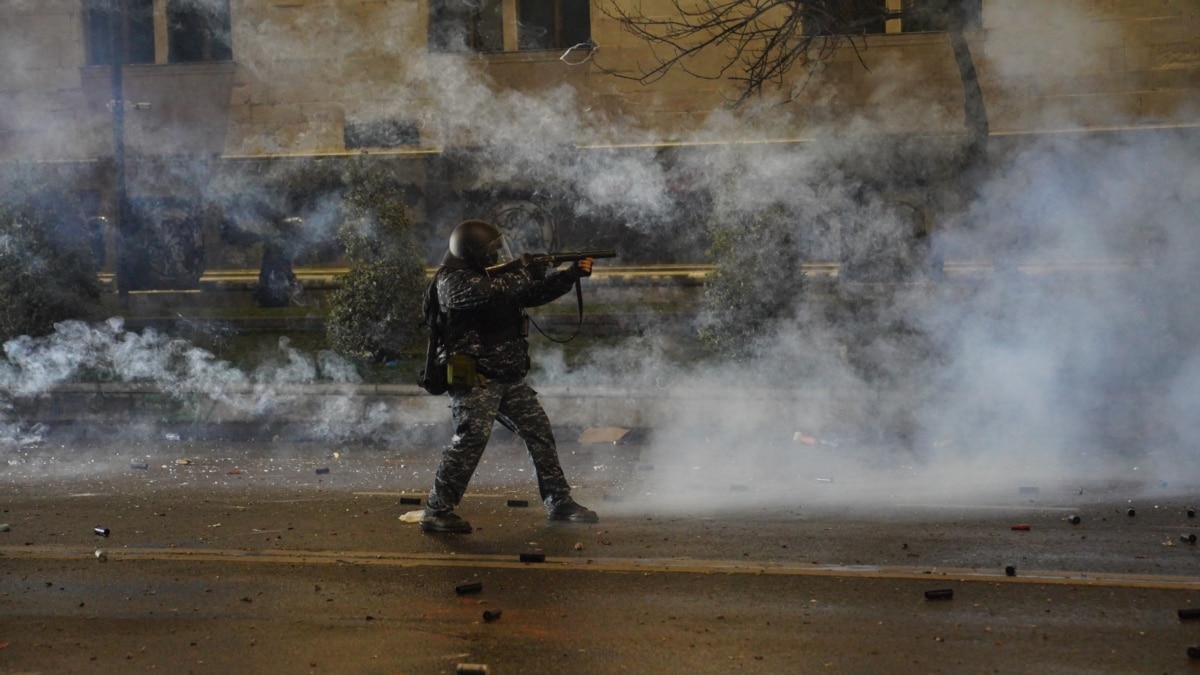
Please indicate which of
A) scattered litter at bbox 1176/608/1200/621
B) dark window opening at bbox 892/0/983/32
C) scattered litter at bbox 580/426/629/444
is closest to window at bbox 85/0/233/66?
scattered litter at bbox 580/426/629/444

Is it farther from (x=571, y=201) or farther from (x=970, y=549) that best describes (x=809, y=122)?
(x=970, y=549)

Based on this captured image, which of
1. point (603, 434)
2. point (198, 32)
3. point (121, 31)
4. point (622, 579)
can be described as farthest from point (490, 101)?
point (622, 579)

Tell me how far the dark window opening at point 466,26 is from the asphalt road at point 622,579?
8286mm

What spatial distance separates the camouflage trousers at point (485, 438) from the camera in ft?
20.8

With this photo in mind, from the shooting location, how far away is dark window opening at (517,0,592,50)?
15656mm

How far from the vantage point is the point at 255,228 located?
16.3 m

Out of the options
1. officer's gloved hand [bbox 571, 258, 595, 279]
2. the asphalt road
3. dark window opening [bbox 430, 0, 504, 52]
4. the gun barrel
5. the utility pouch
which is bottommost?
the asphalt road

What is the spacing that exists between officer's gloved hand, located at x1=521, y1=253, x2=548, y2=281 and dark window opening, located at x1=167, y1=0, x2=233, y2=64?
11157 millimetres

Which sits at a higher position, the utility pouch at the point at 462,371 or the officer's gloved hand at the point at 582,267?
the officer's gloved hand at the point at 582,267

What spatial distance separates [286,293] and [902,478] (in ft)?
33.1

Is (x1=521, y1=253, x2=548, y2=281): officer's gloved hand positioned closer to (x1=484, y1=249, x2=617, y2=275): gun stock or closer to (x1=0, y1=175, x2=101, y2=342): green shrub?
(x1=484, y1=249, x2=617, y2=275): gun stock

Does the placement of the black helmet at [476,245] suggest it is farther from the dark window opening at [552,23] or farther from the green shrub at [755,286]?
the dark window opening at [552,23]

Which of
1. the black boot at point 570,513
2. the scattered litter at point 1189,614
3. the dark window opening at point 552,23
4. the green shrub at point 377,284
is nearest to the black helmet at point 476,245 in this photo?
the black boot at point 570,513

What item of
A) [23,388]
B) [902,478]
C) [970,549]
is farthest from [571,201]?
[970,549]
